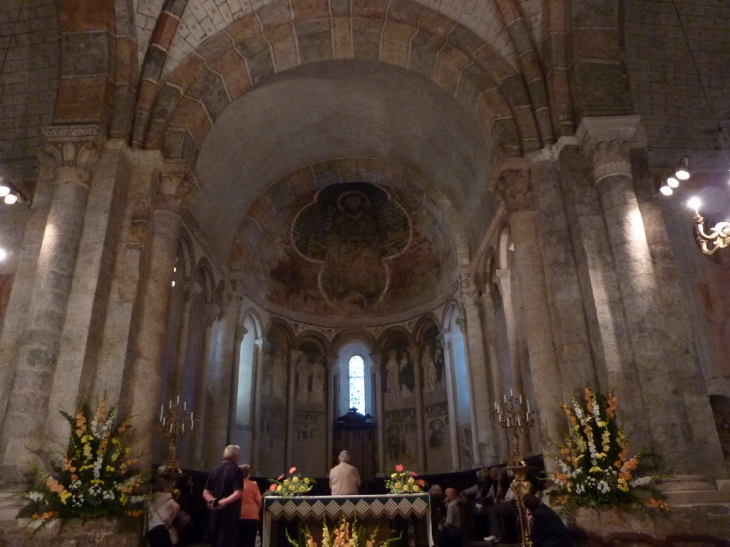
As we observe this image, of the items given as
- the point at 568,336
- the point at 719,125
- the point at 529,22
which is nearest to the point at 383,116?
the point at 529,22

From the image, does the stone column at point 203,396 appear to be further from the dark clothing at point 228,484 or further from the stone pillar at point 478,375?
the dark clothing at point 228,484

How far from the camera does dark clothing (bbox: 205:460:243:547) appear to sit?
6391 mm

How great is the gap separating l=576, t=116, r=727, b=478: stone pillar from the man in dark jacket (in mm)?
2395

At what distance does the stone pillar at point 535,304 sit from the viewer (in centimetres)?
855

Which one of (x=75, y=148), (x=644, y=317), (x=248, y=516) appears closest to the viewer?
(x=248, y=516)

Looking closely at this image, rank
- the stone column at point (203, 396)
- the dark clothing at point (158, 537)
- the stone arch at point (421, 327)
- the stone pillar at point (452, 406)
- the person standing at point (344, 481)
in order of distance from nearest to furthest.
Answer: the dark clothing at point (158, 537), the person standing at point (344, 481), the stone column at point (203, 396), the stone pillar at point (452, 406), the stone arch at point (421, 327)

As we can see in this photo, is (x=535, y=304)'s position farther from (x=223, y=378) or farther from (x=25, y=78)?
(x=25, y=78)

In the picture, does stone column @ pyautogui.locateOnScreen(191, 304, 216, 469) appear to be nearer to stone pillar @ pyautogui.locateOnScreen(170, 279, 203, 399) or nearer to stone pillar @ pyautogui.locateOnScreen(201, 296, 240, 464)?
stone pillar @ pyautogui.locateOnScreen(201, 296, 240, 464)

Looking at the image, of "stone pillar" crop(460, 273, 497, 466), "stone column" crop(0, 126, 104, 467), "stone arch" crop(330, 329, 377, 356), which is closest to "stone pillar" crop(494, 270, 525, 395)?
"stone pillar" crop(460, 273, 497, 466)

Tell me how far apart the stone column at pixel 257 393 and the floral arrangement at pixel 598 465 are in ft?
33.7

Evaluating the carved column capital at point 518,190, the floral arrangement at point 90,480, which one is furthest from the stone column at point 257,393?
the carved column capital at point 518,190

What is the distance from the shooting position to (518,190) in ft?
33.3

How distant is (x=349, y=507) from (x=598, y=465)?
3.41 meters

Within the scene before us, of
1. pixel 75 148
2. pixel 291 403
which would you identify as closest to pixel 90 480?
pixel 75 148
